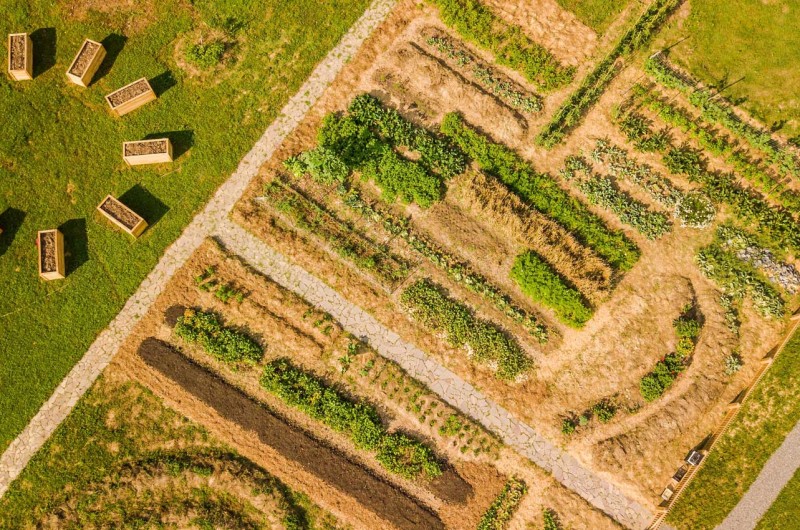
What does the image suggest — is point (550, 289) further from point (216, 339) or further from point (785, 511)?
point (216, 339)

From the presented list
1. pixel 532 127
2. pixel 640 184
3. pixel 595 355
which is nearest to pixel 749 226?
pixel 640 184

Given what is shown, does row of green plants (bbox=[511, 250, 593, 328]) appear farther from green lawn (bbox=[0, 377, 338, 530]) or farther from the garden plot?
green lawn (bbox=[0, 377, 338, 530])

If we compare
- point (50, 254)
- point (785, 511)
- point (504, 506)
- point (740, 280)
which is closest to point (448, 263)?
point (504, 506)

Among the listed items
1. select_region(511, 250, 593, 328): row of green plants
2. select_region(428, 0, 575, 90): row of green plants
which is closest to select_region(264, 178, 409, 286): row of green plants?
select_region(511, 250, 593, 328): row of green plants

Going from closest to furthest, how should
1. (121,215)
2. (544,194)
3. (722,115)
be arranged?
(121,215) < (544,194) < (722,115)

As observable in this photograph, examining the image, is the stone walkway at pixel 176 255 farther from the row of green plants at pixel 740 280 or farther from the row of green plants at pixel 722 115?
the row of green plants at pixel 740 280

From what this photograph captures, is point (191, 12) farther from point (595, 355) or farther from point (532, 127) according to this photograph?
point (595, 355)
